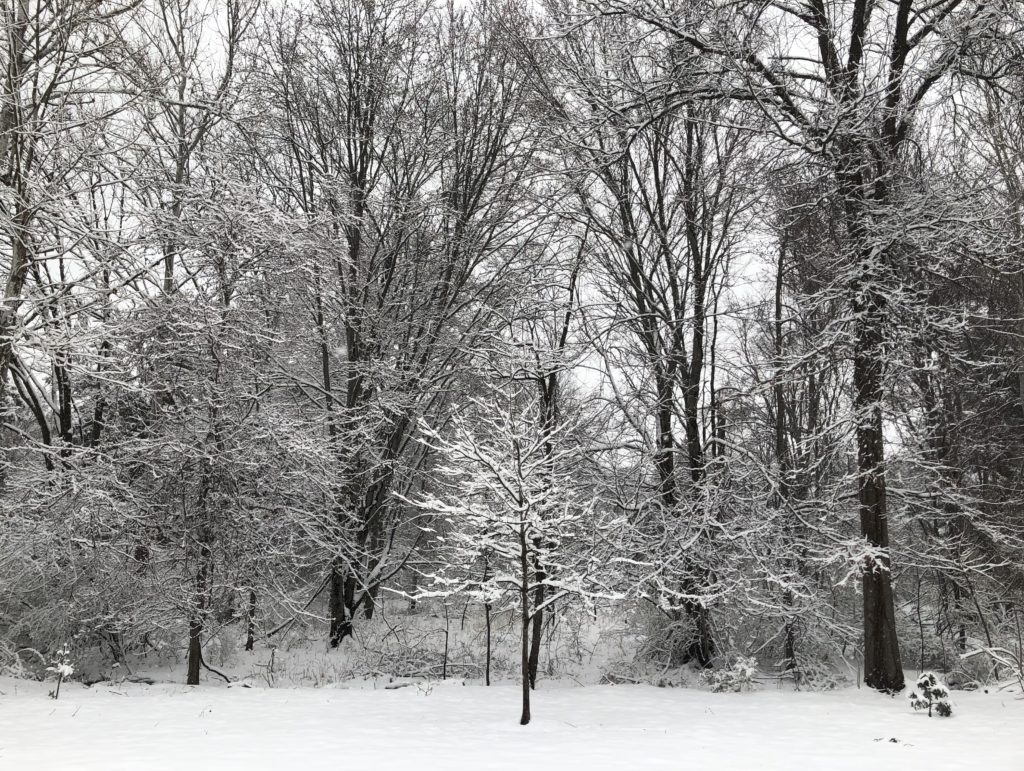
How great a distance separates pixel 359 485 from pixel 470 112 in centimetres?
835

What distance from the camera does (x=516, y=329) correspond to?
15547 millimetres

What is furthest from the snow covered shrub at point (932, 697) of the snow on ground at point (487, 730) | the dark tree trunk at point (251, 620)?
the dark tree trunk at point (251, 620)

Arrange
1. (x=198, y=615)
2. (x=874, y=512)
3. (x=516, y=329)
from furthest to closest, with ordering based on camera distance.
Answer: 1. (x=516, y=329)
2. (x=198, y=615)
3. (x=874, y=512)

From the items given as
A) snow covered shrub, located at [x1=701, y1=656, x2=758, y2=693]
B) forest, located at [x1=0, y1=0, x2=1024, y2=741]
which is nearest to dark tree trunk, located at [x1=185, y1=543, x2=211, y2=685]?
forest, located at [x1=0, y1=0, x2=1024, y2=741]

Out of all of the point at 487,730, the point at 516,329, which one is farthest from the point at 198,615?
the point at 516,329

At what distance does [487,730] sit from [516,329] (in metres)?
9.66

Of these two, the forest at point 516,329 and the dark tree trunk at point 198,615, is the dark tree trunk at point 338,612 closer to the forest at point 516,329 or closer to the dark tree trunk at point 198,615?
the forest at point 516,329

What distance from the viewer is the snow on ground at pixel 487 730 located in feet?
19.3

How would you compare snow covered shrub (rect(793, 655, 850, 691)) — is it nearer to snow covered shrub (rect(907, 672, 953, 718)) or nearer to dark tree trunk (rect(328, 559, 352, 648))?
snow covered shrub (rect(907, 672, 953, 718))

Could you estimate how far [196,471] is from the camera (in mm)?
9703

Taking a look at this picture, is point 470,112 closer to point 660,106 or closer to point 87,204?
point 660,106

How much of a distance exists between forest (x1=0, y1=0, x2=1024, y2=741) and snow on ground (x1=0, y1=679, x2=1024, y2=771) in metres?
1.26

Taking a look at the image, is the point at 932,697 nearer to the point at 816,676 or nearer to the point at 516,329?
the point at 816,676

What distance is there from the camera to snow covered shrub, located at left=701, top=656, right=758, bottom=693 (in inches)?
381
